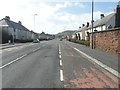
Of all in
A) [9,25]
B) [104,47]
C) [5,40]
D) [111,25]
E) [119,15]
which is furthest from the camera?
[9,25]

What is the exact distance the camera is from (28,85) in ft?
32.4

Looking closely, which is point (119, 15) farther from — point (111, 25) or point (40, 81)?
point (40, 81)

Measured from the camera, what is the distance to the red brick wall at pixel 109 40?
26.7m

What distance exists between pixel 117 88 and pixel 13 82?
3.86m

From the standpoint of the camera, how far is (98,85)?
10164 millimetres

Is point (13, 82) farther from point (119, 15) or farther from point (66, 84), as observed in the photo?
point (119, 15)

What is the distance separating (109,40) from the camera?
1177 inches

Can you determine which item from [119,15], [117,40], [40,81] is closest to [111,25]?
[119,15]

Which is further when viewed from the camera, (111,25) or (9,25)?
(9,25)

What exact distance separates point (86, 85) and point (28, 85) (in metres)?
2.11

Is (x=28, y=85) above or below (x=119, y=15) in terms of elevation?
below

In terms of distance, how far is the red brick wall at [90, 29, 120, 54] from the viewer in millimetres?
26703

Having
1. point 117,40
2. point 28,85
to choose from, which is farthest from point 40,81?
point 117,40

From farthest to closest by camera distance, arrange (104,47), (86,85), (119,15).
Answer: (119,15) < (104,47) < (86,85)
